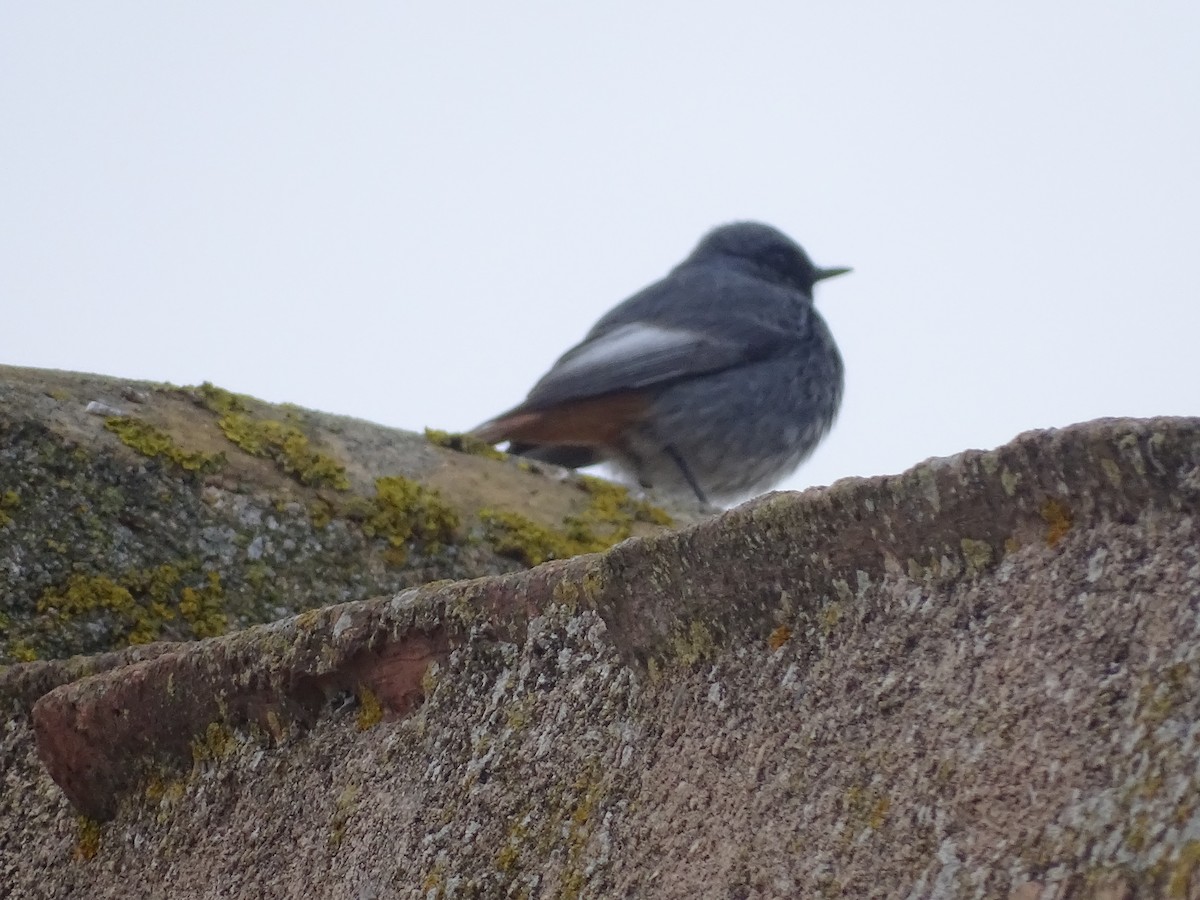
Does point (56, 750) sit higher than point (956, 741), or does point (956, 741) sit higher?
point (56, 750)

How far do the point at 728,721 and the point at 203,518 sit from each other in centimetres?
135

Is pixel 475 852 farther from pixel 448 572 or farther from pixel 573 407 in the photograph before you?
pixel 573 407

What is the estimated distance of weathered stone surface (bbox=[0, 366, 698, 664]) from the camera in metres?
2.12

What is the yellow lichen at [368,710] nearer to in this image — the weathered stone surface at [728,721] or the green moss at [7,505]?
the weathered stone surface at [728,721]

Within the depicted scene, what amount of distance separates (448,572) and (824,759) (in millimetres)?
1516

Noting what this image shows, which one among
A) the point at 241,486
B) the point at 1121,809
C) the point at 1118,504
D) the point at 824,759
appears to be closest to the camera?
the point at 1121,809

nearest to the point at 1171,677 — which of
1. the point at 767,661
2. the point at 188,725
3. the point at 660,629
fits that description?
the point at 767,661

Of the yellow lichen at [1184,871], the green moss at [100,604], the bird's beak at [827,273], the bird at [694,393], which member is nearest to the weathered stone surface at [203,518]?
the green moss at [100,604]

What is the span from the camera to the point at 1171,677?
821 millimetres

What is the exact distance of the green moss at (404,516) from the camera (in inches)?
97.0

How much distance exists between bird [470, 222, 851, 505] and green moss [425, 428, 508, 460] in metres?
1.72

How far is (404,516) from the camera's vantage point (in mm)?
2523

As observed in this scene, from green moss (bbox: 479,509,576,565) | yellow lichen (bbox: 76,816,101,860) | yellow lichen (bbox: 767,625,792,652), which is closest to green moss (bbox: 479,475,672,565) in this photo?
green moss (bbox: 479,509,576,565)

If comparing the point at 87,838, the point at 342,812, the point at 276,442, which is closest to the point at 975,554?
the point at 342,812
